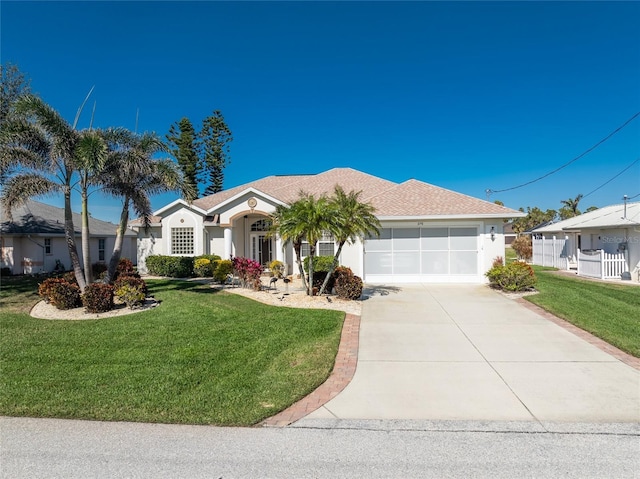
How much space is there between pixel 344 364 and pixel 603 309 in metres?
8.68

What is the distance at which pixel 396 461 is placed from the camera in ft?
11.8

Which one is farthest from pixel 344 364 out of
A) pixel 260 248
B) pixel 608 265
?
pixel 608 265

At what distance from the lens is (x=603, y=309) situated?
10406 millimetres

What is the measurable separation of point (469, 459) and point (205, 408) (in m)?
3.08

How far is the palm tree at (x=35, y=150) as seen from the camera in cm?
1062

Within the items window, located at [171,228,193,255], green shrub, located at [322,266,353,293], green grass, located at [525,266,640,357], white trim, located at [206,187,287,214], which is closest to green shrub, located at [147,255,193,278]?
window, located at [171,228,193,255]

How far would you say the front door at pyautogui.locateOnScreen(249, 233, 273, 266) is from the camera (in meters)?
20.5

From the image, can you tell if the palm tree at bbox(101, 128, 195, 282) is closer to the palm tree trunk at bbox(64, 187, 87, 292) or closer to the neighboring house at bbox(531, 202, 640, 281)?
the palm tree trunk at bbox(64, 187, 87, 292)

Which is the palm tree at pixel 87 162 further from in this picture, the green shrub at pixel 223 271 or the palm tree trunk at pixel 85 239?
the green shrub at pixel 223 271

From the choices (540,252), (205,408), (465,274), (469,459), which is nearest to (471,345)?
(469,459)

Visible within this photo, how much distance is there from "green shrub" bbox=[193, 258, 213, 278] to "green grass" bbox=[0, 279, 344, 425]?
24.7 ft

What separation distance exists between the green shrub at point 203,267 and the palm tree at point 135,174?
521 centimetres

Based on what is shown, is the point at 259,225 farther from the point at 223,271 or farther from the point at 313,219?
the point at 313,219

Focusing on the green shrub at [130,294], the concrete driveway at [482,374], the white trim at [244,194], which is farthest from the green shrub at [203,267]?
the concrete driveway at [482,374]
